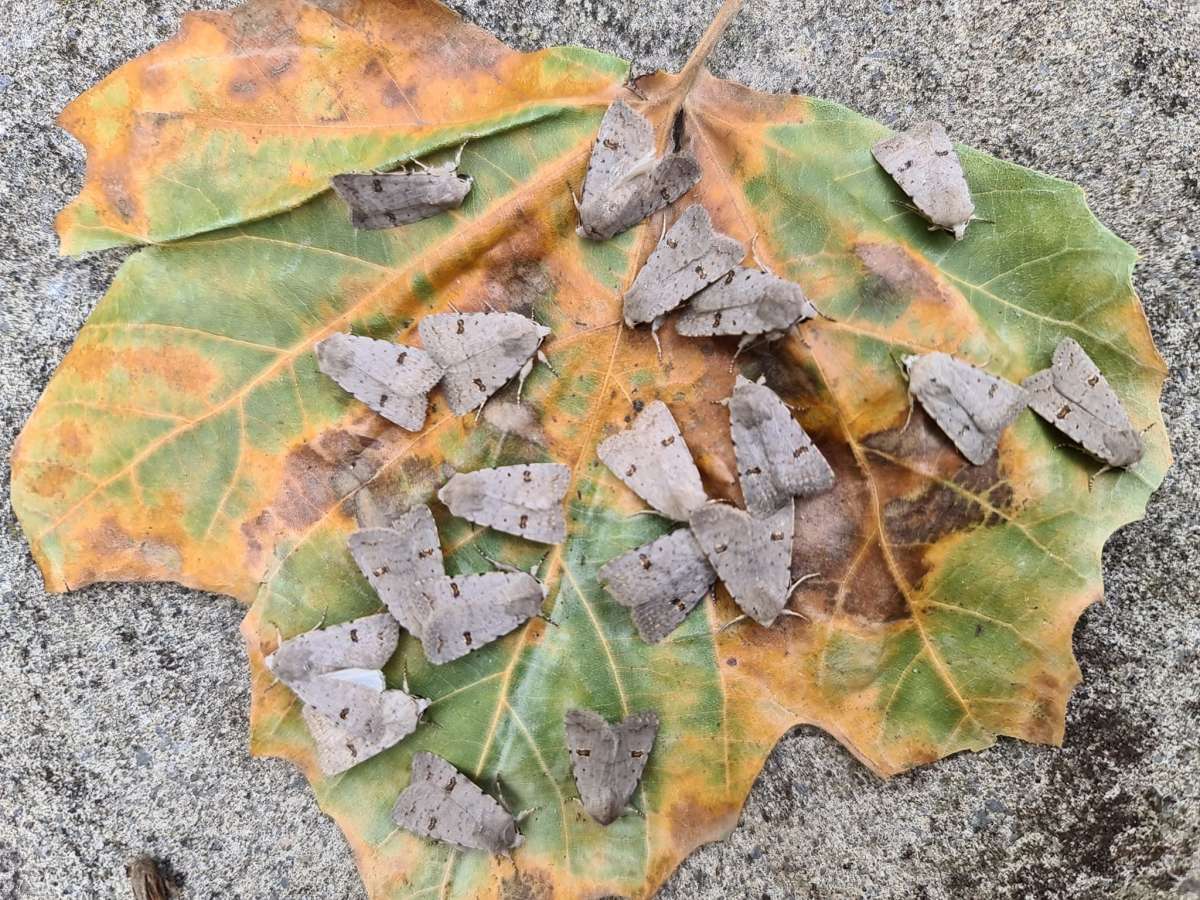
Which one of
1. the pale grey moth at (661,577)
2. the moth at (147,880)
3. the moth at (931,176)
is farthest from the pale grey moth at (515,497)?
the moth at (147,880)

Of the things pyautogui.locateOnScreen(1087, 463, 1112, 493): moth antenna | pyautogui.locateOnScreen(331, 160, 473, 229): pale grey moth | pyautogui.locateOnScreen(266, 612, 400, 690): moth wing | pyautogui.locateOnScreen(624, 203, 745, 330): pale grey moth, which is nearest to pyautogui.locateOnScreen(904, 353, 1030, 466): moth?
pyautogui.locateOnScreen(1087, 463, 1112, 493): moth antenna

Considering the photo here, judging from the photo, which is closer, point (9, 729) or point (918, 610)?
point (918, 610)

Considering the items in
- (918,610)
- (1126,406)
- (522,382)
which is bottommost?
(918,610)

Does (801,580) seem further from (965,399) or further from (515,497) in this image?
(515,497)

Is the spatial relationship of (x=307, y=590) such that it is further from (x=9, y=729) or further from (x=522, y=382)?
(x=9, y=729)

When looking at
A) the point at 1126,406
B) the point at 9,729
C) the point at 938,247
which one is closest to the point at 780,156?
the point at 938,247
